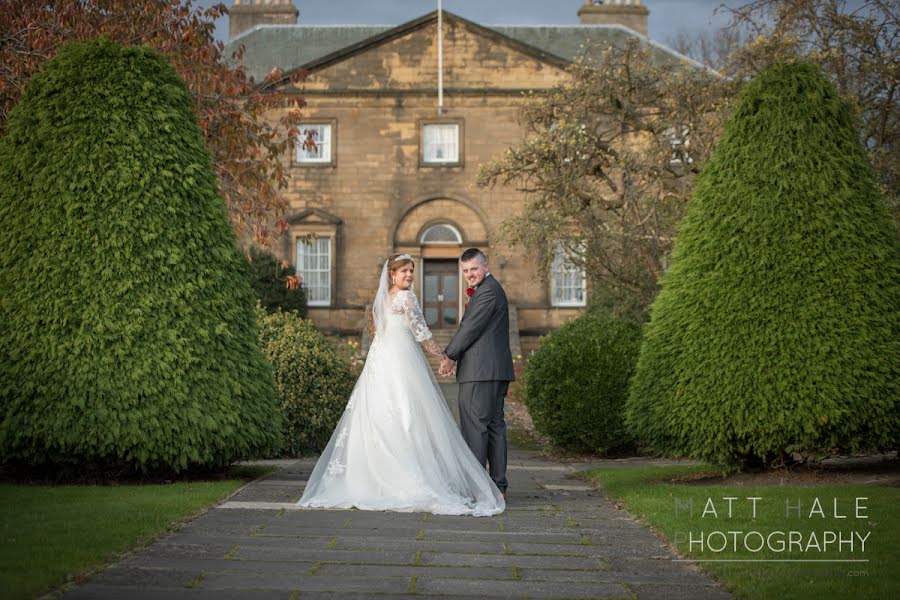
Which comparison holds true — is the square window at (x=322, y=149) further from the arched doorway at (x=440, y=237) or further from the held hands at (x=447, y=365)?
the held hands at (x=447, y=365)

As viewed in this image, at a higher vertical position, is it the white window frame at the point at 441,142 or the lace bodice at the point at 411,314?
the white window frame at the point at 441,142

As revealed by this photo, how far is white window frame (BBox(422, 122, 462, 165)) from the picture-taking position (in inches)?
1289

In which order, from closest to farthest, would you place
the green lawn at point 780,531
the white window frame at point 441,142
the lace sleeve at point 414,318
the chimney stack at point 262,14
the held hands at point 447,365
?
the green lawn at point 780,531, the held hands at point 447,365, the lace sleeve at point 414,318, the white window frame at point 441,142, the chimney stack at point 262,14

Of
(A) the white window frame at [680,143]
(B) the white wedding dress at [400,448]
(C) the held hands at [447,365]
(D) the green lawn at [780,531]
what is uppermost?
(A) the white window frame at [680,143]

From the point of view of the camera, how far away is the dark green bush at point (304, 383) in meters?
12.6

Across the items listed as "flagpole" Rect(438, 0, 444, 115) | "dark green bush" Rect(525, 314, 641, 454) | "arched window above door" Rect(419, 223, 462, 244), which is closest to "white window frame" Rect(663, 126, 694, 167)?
"dark green bush" Rect(525, 314, 641, 454)

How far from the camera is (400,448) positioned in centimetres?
802

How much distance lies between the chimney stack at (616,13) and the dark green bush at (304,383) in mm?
28758

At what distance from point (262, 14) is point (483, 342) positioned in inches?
1295

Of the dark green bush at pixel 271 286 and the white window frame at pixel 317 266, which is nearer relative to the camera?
the dark green bush at pixel 271 286

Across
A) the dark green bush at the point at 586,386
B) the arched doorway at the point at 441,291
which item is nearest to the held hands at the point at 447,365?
the dark green bush at the point at 586,386

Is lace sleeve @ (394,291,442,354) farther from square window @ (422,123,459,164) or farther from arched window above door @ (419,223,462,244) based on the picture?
square window @ (422,123,459,164)

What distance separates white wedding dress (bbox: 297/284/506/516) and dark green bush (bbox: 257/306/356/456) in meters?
4.11

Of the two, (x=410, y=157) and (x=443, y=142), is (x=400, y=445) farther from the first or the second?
(x=443, y=142)
